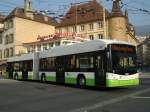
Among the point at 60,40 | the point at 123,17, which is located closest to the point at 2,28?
the point at 60,40

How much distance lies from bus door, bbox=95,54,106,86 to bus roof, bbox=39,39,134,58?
572 mm

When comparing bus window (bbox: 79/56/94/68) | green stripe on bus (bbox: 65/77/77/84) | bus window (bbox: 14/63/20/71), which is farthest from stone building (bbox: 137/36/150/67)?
bus window (bbox: 79/56/94/68)

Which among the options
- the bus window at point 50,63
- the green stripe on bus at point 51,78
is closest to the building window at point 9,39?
the bus window at point 50,63

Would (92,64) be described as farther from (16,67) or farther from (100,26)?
(100,26)

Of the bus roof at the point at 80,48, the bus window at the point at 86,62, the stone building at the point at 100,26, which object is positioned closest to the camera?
the bus roof at the point at 80,48

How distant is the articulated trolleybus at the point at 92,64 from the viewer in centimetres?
2181

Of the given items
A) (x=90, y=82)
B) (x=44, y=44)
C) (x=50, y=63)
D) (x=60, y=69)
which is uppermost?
(x=44, y=44)

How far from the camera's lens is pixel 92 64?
23.4 meters

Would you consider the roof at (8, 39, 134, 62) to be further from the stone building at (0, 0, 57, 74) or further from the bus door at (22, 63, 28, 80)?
the stone building at (0, 0, 57, 74)

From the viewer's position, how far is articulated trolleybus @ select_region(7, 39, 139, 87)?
21812 mm

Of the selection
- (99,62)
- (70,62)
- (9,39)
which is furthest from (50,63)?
(9,39)

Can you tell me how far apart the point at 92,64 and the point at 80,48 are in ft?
6.64

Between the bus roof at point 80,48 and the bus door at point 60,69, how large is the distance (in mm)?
429

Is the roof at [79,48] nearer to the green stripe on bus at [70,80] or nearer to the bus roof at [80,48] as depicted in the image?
the bus roof at [80,48]
